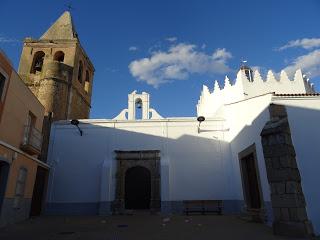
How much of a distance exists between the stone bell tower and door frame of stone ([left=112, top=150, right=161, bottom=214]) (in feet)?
15.8

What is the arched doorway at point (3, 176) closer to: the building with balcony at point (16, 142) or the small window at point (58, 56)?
the building with balcony at point (16, 142)

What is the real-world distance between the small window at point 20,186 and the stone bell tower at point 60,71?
529cm

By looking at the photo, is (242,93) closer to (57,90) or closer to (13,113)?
(57,90)

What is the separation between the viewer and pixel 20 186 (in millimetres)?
9211

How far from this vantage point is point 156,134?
13.5 m

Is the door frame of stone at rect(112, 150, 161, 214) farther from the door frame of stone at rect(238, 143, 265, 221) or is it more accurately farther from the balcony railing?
the door frame of stone at rect(238, 143, 265, 221)

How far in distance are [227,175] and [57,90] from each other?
35.7 feet

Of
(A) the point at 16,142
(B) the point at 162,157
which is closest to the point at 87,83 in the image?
(B) the point at 162,157

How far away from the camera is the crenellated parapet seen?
1783 centimetres

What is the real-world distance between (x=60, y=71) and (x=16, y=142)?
7.93m

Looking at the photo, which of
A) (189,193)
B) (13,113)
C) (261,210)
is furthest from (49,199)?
(261,210)

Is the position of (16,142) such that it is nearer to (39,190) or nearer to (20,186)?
(20,186)

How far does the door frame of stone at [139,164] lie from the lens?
12344mm

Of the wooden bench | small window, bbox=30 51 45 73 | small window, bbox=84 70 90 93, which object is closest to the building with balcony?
the wooden bench
